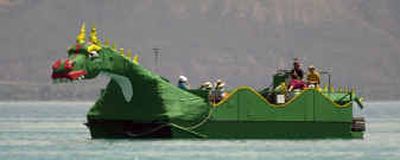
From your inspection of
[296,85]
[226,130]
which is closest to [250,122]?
[226,130]

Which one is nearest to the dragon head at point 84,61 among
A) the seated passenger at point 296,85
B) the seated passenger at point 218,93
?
the seated passenger at point 218,93

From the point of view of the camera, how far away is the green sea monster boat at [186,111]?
60.6m

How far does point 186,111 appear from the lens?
6119 centimetres

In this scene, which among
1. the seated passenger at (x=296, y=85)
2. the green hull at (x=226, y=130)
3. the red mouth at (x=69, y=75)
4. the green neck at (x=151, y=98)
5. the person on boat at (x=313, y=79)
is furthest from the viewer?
the person on boat at (x=313, y=79)

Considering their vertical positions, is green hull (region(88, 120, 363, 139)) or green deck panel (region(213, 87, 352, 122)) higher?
Answer: green deck panel (region(213, 87, 352, 122))

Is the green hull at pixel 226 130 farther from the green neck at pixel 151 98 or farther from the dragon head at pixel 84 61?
the dragon head at pixel 84 61

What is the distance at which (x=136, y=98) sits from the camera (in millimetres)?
61000

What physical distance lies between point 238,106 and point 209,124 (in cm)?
156

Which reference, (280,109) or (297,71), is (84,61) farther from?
(297,71)

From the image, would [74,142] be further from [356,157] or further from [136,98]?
[356,157]

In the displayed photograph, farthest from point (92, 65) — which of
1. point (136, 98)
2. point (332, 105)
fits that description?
point (332, 105)

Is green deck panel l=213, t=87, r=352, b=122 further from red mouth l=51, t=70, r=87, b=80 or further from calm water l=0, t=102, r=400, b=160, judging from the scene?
red mouth l=51, t=70, r=87, b=80

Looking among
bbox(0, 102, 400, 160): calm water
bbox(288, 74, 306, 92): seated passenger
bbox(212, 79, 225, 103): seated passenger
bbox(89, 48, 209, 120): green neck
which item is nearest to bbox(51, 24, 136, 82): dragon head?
bbox(89, 48, 209, 120): green neck

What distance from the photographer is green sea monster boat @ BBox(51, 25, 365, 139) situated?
→ 199ft
